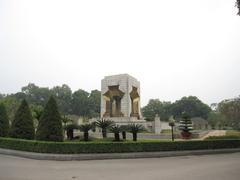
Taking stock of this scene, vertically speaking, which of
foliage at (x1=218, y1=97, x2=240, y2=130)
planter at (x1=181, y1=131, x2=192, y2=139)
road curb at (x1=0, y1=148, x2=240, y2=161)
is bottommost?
road curb at (x1=0, y1=148, x2=240, y2=161)

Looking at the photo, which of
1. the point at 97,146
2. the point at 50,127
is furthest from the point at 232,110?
the point at 50,127

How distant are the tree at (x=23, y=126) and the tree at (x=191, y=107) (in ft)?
232

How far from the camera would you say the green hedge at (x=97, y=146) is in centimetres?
1555

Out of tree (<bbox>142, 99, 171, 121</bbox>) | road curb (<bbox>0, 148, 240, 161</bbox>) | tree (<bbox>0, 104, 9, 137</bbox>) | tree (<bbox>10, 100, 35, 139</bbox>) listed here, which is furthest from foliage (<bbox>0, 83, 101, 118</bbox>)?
road curb (<bbox>0, 148, 240, 161</bbox>)

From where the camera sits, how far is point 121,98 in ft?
133

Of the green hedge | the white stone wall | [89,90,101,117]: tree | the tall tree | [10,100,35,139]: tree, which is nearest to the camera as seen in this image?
the green hedge

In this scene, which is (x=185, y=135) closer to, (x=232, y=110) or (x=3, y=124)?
(x=232, y=110)

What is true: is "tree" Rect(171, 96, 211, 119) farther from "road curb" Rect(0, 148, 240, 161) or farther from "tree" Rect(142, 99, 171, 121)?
"road curb" Rect(0, 148, 240, 161)

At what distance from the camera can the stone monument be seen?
1563 inches

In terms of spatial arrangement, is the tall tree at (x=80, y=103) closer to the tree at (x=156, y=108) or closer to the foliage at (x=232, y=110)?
the tree at (x=156, y=108)

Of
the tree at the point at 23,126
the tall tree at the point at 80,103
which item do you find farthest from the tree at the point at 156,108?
the tree at the point at 23,126

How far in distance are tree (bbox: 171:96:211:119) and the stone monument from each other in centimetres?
4632

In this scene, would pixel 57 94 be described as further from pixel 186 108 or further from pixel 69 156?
pixel 69 156

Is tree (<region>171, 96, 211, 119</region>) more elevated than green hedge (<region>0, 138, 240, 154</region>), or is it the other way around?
tree (<region>171, 96, 211, 119</region>)
